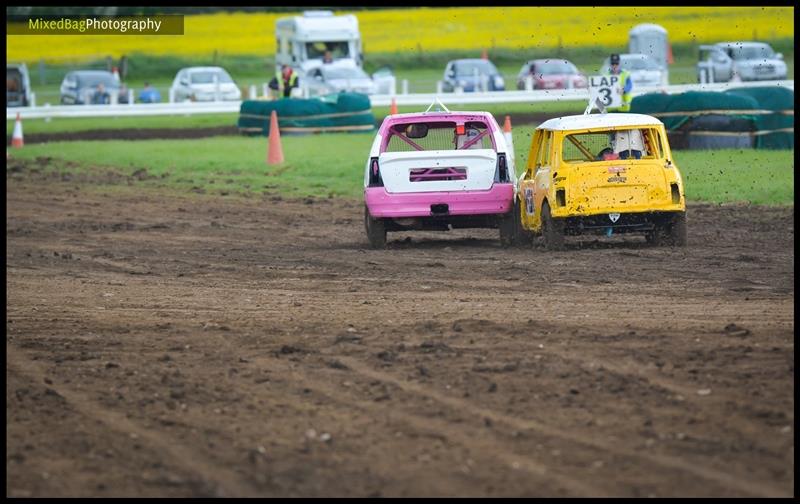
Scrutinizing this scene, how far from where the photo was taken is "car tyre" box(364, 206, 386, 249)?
1639 cm

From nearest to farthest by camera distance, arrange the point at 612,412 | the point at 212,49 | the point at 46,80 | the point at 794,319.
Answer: the point at 612,412 → the point at 794,319 → the point at 46,80 → the point at 212,49

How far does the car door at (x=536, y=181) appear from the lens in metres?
15.7

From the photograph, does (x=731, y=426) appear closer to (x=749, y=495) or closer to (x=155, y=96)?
(x=749, y=495)

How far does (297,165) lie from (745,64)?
28.1m

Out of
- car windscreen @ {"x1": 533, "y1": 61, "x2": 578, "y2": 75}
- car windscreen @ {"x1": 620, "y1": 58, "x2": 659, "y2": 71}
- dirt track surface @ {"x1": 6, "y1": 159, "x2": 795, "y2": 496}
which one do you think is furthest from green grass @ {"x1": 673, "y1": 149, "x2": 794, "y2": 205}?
car windscreen @ {"x1": 533, "y1": 61, "x2": 578, "y2": 75}

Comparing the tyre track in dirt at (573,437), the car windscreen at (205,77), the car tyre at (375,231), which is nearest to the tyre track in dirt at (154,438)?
the tyre track in dirt at (573,437)

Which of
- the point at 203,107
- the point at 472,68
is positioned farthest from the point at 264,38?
the point at 203,107

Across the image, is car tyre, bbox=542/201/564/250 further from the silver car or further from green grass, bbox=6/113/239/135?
the silver car

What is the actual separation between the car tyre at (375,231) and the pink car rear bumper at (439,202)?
0.81 ft

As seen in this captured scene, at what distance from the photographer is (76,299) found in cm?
1259

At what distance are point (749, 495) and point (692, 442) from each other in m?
0.88

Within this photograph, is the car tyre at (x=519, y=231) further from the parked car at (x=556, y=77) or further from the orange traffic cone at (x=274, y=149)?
the parked car at (x=556, y=77)

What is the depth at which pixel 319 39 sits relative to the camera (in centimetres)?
5400

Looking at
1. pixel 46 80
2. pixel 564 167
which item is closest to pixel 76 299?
pixel 564 167
